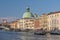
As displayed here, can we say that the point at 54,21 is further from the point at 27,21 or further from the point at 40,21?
the point at 27,21

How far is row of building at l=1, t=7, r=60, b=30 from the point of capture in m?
111

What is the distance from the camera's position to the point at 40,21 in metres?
127

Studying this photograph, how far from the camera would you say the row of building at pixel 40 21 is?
11098cm

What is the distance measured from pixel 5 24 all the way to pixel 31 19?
3290cm

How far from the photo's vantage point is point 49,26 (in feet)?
379

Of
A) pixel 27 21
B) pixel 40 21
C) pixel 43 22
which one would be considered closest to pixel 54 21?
pixel 43 22

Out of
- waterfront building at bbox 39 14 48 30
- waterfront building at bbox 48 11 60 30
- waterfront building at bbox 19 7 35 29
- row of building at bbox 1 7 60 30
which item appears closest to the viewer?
waterfront building at bbox 48 11 60 30

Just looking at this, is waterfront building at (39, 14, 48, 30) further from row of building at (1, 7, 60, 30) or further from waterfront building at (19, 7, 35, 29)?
waterfront building at (19, 7, 35, 29)

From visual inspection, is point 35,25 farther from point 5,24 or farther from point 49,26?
point 5,24

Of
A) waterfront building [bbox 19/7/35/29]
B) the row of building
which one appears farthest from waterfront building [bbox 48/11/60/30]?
waterfront building [bbox 19/7/35/29]

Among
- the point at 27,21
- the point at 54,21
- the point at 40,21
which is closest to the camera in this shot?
the point at 54,21

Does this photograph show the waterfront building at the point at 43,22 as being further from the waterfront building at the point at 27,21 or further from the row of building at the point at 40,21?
the waterfront building at the point at 27,21

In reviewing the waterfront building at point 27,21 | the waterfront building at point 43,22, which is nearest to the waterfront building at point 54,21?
the waterfront building at point 43,22

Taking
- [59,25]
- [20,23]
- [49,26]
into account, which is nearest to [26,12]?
[20,23]
